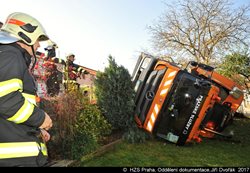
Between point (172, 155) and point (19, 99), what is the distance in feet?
12.5

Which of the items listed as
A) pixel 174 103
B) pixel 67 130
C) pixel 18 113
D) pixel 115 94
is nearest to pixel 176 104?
pixel 174 103

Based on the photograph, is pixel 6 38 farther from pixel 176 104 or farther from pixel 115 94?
pixel 176 104

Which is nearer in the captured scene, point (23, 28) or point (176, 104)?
point (23, 28)

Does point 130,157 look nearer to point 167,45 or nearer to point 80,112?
point 80,112

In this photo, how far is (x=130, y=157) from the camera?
16.0ft

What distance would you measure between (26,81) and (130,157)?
3.07m

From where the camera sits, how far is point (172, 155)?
5230mm

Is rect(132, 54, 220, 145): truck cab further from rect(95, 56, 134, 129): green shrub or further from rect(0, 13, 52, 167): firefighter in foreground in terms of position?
rect(0, 13, 52, 167): firefighter in foreground

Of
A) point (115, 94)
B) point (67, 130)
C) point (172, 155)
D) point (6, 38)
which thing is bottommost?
point (67, 130)

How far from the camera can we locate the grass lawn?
461cm

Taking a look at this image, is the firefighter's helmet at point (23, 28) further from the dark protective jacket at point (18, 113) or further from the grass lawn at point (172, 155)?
the grass lawn at point (172, 155)

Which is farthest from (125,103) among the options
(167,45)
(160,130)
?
(167,45)

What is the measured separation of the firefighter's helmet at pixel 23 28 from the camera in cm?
233

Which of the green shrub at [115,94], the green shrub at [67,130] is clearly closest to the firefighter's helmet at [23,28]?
the green shrub at [67,130]
